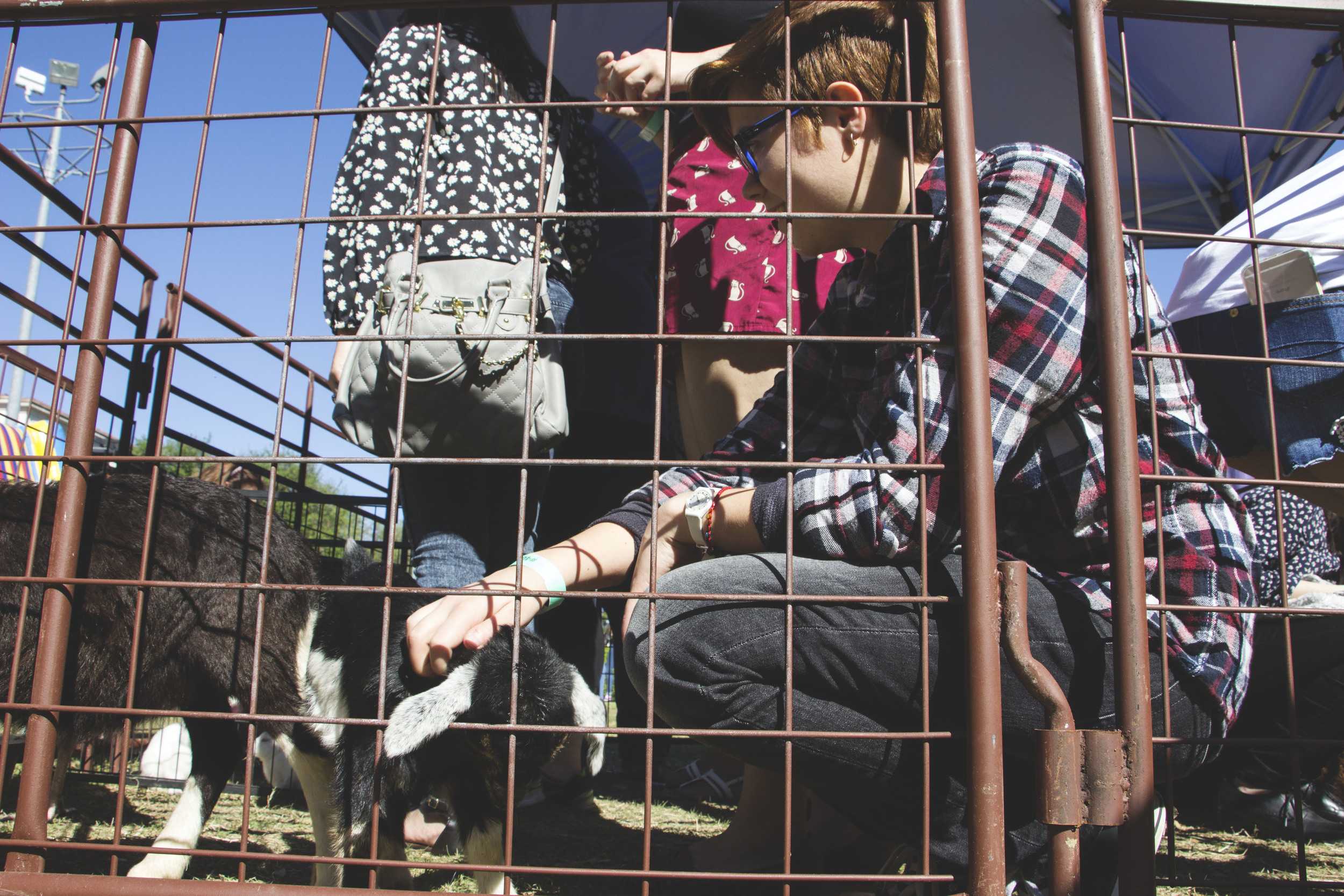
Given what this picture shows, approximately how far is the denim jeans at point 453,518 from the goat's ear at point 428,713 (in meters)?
0.81

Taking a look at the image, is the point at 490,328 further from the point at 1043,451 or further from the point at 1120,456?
the point at 1120,456

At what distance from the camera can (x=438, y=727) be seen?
1520 millimetres

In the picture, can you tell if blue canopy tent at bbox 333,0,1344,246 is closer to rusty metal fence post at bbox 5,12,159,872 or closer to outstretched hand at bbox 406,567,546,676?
rusty metal fence post at bbox 5,12,159,872

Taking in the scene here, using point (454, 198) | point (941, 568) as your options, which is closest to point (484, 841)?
point (941, 568)

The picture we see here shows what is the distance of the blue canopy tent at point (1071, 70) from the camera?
389 centimetres

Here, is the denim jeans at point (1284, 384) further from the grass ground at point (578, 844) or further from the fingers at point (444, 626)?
the fingers at point (444, 626)

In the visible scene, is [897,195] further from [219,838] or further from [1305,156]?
[1305,156]

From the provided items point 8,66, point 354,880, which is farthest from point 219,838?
point 8,66

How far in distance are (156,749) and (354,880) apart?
1.87m

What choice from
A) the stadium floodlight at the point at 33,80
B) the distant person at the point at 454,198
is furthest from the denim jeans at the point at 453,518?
→ the stadium floodlight at the point at 33,80

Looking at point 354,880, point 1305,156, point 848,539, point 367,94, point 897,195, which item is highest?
point 1305,156

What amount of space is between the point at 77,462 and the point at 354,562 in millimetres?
1172

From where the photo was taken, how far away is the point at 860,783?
145cm

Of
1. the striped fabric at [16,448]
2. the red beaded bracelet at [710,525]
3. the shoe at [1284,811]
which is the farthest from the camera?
the striped fabric at [16,448]
